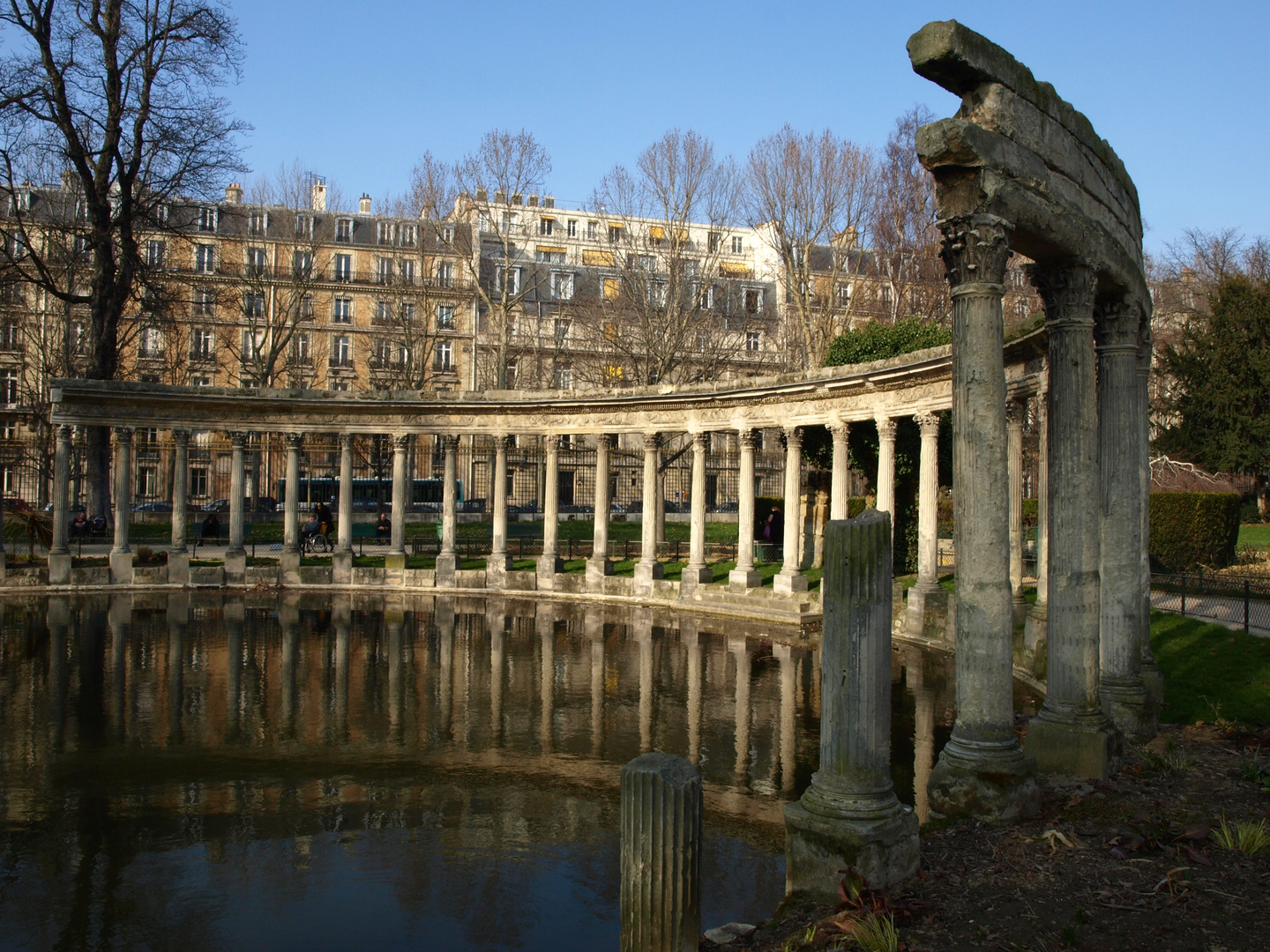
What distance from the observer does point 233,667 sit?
16.2 meters

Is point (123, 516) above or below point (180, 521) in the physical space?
above

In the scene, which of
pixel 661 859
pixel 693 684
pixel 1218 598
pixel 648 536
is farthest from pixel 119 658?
pixel 1218 598

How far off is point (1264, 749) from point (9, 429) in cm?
5552

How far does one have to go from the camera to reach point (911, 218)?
3759 cm

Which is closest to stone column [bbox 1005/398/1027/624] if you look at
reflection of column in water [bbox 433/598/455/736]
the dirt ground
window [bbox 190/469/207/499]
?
the dirt ground

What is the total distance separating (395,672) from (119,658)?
5421mm

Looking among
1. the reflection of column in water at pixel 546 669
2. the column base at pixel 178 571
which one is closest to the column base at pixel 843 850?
the reflection of column in water at pixel 546 669

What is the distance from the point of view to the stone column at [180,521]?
27.9 meters

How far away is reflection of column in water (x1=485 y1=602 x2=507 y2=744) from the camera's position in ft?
41.2

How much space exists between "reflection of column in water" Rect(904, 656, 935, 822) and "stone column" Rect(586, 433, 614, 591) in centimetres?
1219

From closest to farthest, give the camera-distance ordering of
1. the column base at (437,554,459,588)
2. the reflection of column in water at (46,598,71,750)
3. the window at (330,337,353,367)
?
the reflection of column in water at (46,598,71,750) < the column base at (437,554,459,588) < the window at (330,337,353,367)

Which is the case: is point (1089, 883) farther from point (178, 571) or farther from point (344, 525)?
point (178, 571)

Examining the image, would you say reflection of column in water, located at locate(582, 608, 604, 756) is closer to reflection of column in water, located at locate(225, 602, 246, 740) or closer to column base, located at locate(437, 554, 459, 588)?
reflection of column in water, located at locate(225, 602, 246, 740)

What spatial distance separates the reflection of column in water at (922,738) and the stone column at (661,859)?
131 inches
